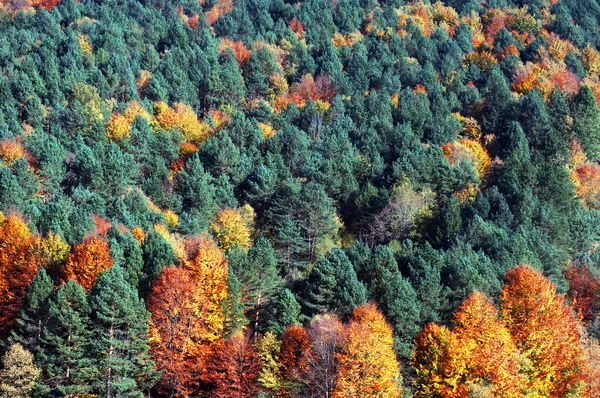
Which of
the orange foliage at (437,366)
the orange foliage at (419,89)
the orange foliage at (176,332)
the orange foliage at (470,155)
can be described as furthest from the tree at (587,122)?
the orange foliage at (176,332)

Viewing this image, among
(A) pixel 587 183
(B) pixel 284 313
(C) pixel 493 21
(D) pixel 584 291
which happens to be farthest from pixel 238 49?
(B) pixel 284 313

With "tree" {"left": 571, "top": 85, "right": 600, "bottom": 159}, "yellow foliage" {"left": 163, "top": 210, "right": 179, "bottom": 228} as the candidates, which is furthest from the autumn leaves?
"tree" {"left": 571, "top": 85, "right": 600, "bottom": 159}

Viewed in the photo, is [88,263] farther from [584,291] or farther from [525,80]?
[525,80]

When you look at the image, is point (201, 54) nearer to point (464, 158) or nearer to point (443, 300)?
point (464, 158)

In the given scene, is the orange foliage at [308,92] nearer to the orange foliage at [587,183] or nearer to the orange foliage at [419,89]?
the orange foliage at [419,89]

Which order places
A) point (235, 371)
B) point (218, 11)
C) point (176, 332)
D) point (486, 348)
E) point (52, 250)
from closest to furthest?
point (486, 348) → point (235, 371) → point (176, 332) → point (52, 250) → point (218, 11)

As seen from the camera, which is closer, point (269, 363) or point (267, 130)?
point (269, 363)
